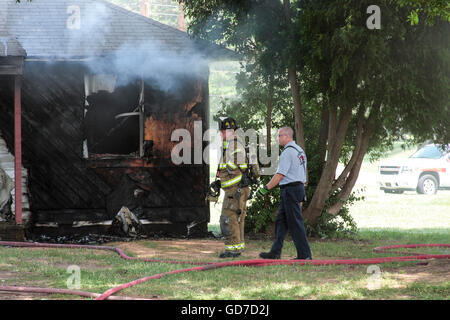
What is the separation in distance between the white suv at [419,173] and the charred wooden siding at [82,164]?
483 inches

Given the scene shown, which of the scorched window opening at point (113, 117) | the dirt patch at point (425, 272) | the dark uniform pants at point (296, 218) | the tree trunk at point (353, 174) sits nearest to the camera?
the dirt patch at point (425, 272)

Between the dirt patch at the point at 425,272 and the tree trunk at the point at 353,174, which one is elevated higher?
the tree trunk at the point at 353,174

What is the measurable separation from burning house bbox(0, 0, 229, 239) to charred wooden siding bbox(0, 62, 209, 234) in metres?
0.02

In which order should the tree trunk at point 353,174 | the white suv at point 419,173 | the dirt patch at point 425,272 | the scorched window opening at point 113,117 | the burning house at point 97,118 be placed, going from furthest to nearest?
the white suv at point 419,173 < the scorched window opening at point 113,117 < the burning house at point 97,118 < the tree trunk at point 353,174 < the dirt patch at point 425,272

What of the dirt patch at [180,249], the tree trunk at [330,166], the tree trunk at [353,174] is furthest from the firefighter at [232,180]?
the tree trunk at [353,174]

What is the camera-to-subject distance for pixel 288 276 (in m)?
7.05

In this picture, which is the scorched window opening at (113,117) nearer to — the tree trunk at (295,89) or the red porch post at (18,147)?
the red porch post at (18,147)

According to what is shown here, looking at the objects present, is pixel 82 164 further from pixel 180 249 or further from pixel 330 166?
pixel 330 166

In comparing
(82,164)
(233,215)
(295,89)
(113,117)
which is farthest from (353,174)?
(82,164)

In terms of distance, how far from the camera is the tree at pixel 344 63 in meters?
9.09

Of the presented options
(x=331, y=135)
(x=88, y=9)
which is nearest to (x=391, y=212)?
(x=331, y=135)

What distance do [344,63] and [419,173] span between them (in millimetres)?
14325

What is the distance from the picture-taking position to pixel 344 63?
29.8 feet

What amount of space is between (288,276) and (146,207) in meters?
5.41
